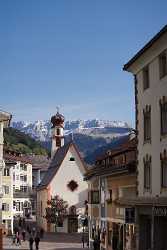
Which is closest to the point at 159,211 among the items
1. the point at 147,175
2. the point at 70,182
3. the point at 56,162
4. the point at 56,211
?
the point at 147,175

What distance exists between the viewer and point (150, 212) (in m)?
39.0

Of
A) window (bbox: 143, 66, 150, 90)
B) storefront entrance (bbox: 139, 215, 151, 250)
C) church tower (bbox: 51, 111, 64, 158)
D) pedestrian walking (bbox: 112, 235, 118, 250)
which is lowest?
pedestrian walking (bbox: 112, 235, 118, 250)

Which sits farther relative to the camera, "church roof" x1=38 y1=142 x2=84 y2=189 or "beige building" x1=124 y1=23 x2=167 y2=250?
"church roof" x1=38 y1=142 x2=84 y2=189

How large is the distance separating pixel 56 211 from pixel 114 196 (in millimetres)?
55717

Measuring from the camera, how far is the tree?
353ft

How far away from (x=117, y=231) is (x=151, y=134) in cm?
1534

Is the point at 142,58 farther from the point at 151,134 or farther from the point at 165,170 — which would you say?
the point at 165,170

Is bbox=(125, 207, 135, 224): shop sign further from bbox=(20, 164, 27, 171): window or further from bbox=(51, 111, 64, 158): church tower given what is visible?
bbox=(20, 164, 27, 171): window

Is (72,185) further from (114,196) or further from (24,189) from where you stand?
(24,189)

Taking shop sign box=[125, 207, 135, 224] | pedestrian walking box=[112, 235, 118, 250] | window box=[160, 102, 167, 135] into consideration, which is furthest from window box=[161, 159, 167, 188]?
pedestrian walking box=[112, 235, 118, 250]

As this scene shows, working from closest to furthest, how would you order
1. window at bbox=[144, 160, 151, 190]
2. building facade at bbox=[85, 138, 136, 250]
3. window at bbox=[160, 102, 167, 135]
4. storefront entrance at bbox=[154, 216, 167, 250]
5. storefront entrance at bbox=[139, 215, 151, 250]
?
window at bbox=[160, 102, 167, 135] < storefront entrance at bbox=[154, 216, 167, 250] < window at bbox=[144, 160, 151, 190] < storefront entrance at bbox=[139, 215, 151, 250] < building facade at bbox=[85, 138, 136, 250]

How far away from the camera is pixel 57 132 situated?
434 ft

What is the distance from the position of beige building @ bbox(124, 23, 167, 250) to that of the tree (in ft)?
216

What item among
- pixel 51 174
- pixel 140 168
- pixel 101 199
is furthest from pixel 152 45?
pixel 51 174
